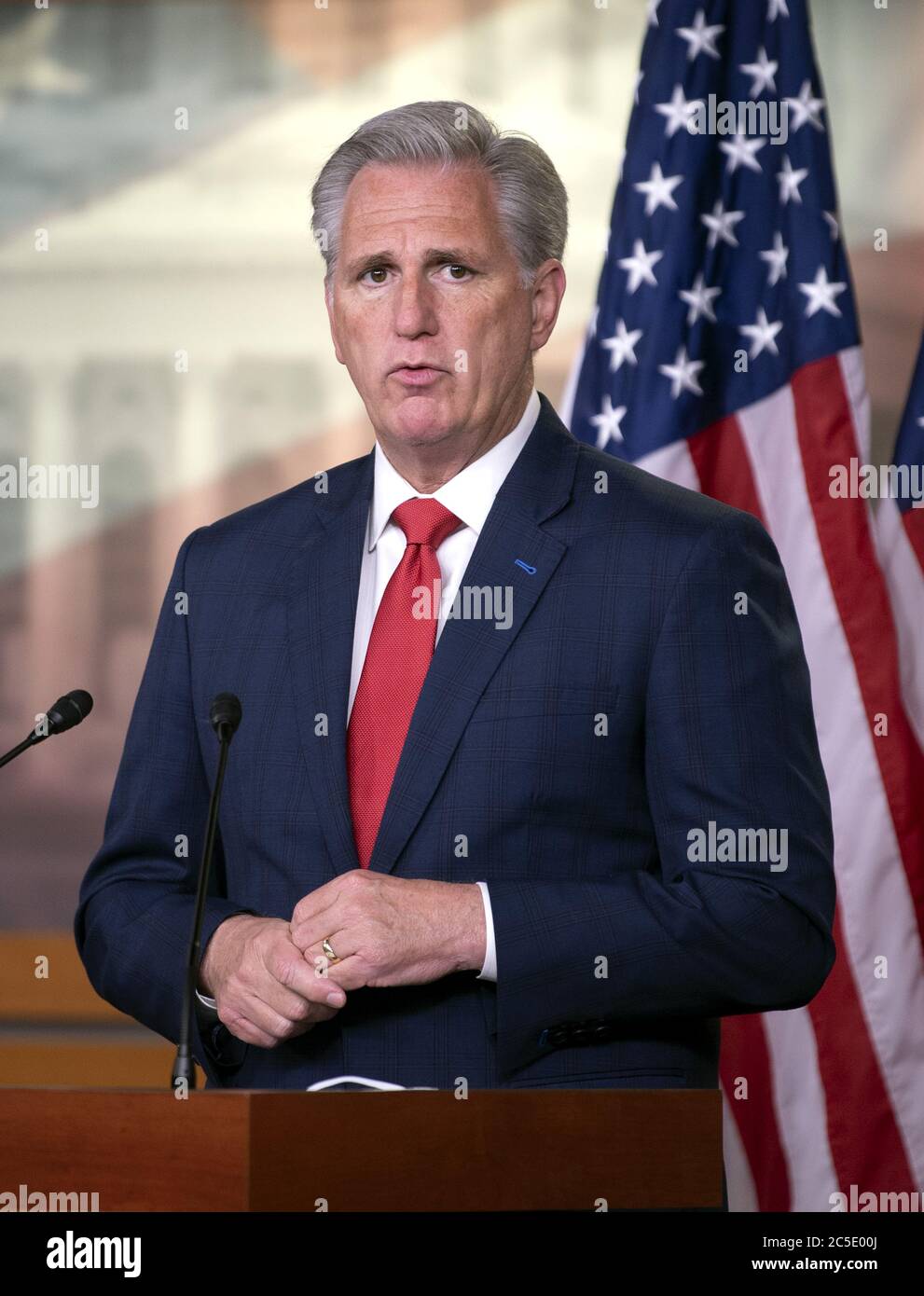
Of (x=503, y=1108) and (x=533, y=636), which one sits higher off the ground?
(x=533, y=636)

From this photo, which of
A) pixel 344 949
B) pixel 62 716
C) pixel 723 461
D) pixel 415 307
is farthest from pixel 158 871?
pixel 723 461

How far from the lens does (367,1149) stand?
1.39 m

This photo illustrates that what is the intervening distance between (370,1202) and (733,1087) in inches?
84.6

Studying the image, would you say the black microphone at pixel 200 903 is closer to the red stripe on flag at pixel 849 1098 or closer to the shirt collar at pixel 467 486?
the shirt collar at pixel 467 486

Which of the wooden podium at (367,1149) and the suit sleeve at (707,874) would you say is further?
the suit sleeve at (707,874)

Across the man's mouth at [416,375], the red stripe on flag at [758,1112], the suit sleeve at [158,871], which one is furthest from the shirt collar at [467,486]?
the red stripe on flag at [758,1112]

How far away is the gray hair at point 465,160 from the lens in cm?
221

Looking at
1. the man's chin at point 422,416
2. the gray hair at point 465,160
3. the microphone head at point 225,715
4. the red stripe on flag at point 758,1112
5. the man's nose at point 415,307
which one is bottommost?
the red stripe on flag at point 758,1112

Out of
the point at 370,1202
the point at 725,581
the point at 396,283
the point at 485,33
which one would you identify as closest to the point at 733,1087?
the point at 725,581

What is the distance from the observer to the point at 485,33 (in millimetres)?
4547

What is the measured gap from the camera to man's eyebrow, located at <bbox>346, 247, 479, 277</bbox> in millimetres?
2174

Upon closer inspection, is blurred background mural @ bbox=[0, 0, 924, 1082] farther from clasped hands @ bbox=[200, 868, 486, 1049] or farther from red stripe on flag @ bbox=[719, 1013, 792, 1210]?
clasped hands @ bbox=[200, 868, 486, 1049]
